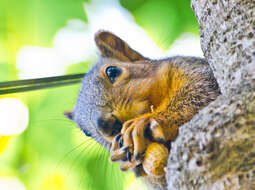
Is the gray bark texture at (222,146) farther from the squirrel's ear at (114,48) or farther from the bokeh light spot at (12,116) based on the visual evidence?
the bokeh light spot at (12,116)

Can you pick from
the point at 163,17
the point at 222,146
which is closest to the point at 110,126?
the point at 222,146

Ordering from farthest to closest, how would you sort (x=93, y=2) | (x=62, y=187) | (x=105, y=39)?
(x=93, y=2)
(x=62, y=187)
(x=105, y=39)

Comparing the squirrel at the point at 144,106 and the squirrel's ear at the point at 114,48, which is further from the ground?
the squirrel's ear at the point at 114,48

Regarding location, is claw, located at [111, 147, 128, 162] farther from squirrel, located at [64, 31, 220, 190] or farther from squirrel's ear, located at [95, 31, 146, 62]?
squirrel's ear, located at [95, 31, 146, 62]

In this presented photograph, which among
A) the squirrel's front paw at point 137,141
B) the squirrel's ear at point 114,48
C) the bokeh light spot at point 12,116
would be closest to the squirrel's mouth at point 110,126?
the squirrel's front paw at point 137,141

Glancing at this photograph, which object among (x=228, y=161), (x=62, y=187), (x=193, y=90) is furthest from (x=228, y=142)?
(x=62, y=187)

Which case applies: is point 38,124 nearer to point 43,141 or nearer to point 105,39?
point 43,141
